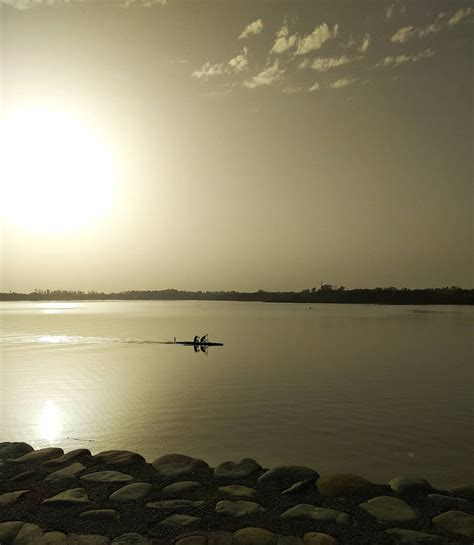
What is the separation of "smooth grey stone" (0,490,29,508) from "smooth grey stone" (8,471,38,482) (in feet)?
2.70

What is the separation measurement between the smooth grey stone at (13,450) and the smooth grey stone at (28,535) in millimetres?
5077

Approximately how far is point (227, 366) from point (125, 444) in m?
19.9

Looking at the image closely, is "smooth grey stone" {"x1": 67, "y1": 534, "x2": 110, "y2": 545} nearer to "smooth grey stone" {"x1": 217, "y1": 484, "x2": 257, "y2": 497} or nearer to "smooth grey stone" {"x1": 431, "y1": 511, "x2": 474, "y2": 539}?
"smooth grey stone" {"x1": 217, "y1": 484, "x2": 257, "y2": 497}

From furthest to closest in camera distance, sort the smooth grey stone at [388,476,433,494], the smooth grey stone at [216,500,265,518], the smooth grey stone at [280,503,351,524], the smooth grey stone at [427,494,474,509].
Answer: the smooth grey stone at [388,476,433,494], the smooth grey stone at [427,494,474,509], the smooth grey stone at [216,500,265,518], the smooth grey stone at [280,503,351,524]

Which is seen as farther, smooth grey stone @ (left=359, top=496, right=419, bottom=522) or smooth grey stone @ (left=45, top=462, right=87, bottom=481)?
smooth grey stone @ (left=45, top=462, right=87, bottom=481)

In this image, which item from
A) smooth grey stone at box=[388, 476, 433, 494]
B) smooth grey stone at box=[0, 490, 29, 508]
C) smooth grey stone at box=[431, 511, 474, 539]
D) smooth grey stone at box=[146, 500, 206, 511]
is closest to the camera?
smooth grey stone at box=[431, 511, 474, 539]

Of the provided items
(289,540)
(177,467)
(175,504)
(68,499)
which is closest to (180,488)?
(175,504)

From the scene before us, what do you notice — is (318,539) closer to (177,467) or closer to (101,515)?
(101,515)

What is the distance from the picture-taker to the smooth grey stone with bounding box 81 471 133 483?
1065 centimetres

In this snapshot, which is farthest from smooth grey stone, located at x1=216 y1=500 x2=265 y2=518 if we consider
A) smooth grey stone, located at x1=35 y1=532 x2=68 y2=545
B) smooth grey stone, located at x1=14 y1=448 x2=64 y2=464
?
smooth grey stone, located at x1=14 y1=448 x2=64 y2=464

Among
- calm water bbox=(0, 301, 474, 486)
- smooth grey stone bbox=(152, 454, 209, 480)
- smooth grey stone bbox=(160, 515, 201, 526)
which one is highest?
smooth grey stone bbox=(160, 515, 201, 526)

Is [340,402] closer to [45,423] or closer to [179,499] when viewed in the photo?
[45,423]

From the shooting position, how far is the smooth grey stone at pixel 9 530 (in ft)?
25.6

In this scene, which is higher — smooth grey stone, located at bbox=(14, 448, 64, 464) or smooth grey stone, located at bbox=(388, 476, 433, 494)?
smooth grey stone, located at bbox=(388, 476, 433, 494)
